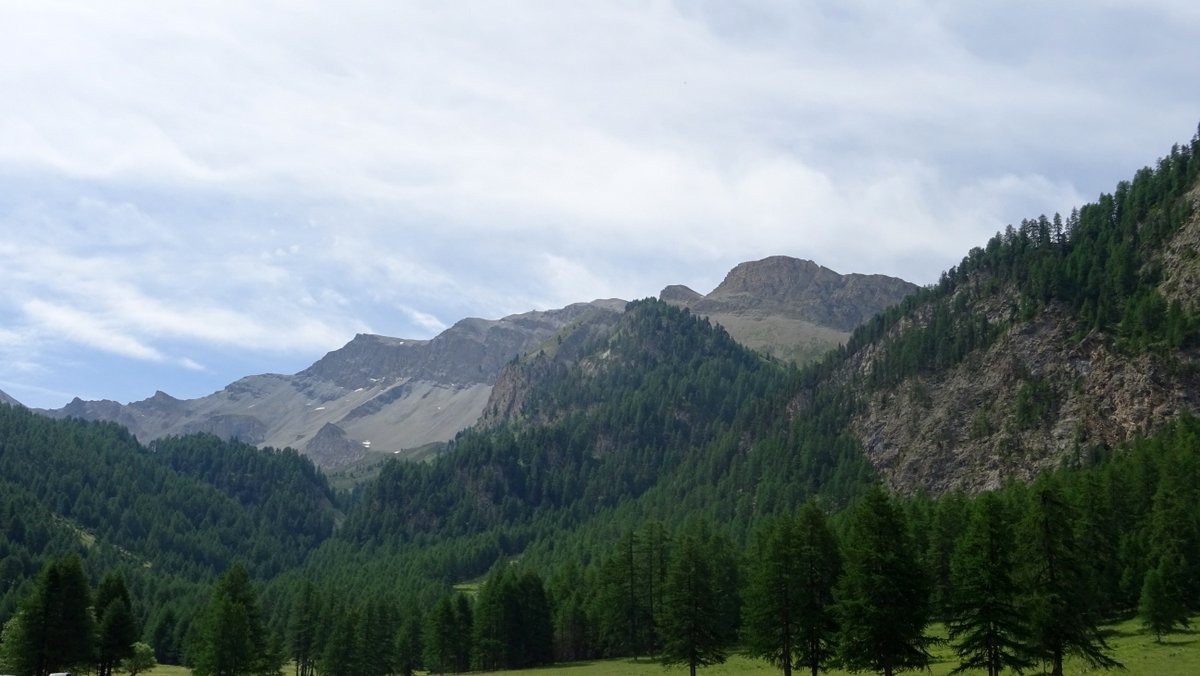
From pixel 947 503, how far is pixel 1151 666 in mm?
64510

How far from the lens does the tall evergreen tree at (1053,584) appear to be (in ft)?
168

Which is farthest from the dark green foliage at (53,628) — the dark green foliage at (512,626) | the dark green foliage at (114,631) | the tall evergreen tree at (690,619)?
the tall evergreen tree at (690,619)

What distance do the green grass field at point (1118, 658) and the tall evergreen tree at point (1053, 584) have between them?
592cm

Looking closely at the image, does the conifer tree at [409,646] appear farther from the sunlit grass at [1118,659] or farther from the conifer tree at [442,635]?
the sunlit grass at [1118,659]

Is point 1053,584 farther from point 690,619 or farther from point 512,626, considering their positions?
point 512,626

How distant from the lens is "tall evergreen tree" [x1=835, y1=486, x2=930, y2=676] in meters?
52.7

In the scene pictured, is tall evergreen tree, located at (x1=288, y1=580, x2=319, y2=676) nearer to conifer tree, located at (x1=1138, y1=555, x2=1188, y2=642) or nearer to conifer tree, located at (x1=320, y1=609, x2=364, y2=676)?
conifer tree, located at (x1=320, y1=609, x2=364, y2=676)

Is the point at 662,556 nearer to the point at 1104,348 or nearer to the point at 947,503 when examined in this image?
the point at 947,503

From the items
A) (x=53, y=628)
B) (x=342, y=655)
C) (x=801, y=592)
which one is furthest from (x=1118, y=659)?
(x=342, y=655)

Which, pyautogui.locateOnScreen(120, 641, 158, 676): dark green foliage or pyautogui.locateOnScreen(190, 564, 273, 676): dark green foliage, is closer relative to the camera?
pyautogui.locateOnScreen(190, 564, 273, 676): dark green foliage

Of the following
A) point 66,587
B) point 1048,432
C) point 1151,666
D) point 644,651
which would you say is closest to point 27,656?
point 66,587

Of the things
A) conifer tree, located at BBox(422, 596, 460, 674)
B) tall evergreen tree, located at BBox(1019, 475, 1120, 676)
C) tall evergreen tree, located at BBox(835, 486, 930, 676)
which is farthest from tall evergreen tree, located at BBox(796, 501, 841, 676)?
conifer tree, located at BBox(422, 596, 460, 674)

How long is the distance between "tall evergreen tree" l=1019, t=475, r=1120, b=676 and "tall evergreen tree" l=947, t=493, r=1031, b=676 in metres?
0.90

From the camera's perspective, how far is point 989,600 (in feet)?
169
